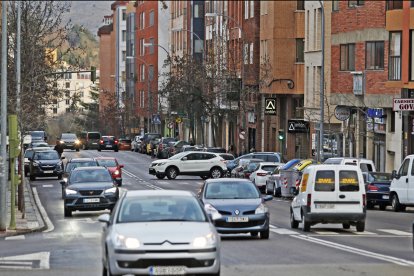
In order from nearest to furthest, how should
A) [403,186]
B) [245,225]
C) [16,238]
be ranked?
[245,225] < [16,238] < [403,186]

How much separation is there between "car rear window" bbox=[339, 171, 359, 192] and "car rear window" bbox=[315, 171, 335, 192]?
21 cm

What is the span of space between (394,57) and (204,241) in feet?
135

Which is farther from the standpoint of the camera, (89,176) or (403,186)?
(403,186)

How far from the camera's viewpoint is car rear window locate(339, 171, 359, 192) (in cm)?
3138

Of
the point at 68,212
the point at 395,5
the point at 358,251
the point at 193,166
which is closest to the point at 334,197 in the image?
the point at 358,251

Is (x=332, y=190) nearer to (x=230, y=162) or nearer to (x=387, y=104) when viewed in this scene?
(x=387, y=104)

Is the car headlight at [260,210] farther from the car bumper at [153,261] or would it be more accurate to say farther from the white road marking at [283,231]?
the car bumper at [153,261]

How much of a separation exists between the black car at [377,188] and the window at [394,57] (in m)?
11.6

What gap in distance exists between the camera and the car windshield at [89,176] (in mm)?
39750

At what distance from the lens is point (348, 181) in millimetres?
31516

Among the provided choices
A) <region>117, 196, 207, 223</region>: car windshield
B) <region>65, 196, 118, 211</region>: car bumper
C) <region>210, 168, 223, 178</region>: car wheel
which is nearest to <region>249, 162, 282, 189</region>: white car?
<region>210, 168, 223, 178</region>: car wheel

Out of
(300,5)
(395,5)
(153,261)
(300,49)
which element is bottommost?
(153,261)

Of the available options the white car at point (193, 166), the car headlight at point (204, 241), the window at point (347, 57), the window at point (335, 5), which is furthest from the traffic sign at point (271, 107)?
the car headlight at point (204, 241)

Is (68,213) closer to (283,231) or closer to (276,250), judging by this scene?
(283,231)
